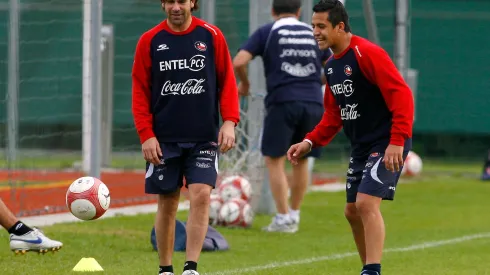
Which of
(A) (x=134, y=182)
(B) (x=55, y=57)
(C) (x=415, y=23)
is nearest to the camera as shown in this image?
(A) (x=134, y=182)

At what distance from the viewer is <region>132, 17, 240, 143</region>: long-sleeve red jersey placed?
22.9ft

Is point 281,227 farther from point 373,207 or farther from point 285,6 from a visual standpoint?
point 373,207

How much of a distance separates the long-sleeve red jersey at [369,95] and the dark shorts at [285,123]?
3.56 m

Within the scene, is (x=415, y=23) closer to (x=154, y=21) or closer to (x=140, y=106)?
(x=154, y=21)

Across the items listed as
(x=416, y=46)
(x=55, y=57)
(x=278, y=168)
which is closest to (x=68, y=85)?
(x=55, y=57)

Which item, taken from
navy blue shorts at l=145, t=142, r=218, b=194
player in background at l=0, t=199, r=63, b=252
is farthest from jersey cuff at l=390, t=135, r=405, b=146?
player in background at l=0, t=199, r=63, b=252

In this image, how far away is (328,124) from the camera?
7.24 m

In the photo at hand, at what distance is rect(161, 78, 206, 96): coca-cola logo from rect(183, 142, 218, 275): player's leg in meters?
0.34

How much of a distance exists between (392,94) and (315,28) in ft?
2.14

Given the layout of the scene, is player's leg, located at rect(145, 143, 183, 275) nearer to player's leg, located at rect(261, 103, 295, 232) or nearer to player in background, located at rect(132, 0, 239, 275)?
player in background, located at rect(132, 0, 239, 275)

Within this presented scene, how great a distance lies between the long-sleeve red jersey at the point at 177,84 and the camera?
275 inches

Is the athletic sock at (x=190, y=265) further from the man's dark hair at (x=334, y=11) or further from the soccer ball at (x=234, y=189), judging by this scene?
the soccer ball at (x=234, y=189)

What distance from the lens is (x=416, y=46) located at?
20719 millimetres

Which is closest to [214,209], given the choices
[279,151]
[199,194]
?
[279,151]
